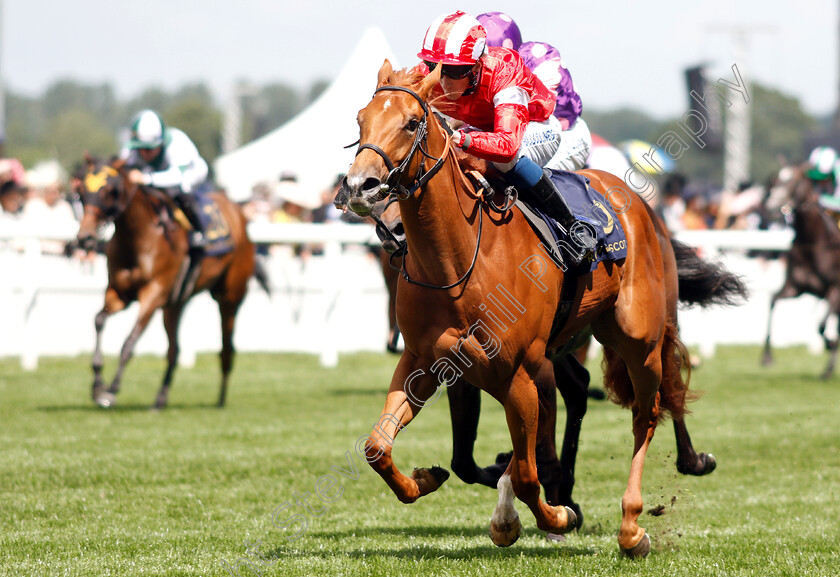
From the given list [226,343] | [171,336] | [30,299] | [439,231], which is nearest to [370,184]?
[439,231]

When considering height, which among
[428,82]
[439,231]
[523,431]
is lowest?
[523,431]

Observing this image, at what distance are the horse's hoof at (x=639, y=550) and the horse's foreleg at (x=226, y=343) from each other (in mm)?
6224

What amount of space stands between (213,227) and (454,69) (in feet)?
22.3

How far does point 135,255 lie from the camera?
986cm

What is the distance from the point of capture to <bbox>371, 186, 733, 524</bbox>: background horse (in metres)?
4.85

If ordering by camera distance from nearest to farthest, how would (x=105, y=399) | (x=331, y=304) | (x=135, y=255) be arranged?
(x=105, y=399), (x=135, y=255), (x=331, y=304)

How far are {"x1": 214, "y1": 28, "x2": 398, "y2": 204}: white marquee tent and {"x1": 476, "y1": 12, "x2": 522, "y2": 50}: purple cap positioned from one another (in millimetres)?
10236

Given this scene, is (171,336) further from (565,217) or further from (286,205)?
(565,217)

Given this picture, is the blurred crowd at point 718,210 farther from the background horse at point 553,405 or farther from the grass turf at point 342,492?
the background horse at point 553,405

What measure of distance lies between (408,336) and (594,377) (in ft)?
28.8

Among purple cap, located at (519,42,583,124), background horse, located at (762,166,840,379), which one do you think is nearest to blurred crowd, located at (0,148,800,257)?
background horse, located at (762,166,840,379)

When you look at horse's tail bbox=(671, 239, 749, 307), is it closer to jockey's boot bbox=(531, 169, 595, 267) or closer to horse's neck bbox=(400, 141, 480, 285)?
jockey's boot bbox=(531, 169, 595, 267)

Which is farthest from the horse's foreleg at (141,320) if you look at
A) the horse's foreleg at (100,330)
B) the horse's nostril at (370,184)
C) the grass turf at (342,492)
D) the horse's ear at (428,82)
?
the horse's nostril at (370,184)

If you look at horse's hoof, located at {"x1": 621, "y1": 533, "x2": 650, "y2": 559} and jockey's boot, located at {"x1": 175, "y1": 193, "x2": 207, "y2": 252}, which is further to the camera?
jockey's boot, located at {"x1": 175, "y1": 193, "x2": 207, "y2": 252}
